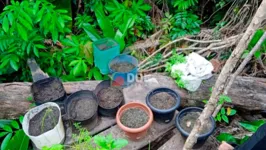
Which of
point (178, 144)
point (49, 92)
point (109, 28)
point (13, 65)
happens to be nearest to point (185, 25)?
point (109, 28)

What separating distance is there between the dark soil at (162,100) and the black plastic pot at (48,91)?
64 cm

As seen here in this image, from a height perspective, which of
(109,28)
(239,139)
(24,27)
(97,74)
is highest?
(24,27)

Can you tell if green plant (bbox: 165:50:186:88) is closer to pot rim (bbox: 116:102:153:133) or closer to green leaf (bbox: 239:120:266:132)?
pot rim (bbox: 116:102:153:133)

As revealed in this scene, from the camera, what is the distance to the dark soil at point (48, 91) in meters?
1.82

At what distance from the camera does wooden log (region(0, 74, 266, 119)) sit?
1904 mm

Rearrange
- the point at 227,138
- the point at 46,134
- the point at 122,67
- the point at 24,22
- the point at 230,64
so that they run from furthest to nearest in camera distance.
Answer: the point at 122,67, the point at 24,22, the point at 227,138, the point at 46,134, the point at 230,64

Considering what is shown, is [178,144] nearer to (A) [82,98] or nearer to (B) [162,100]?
(B) [162,100]

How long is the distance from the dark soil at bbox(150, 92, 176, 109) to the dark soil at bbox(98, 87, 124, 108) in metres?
0.23

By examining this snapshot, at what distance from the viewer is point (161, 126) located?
1781 mm

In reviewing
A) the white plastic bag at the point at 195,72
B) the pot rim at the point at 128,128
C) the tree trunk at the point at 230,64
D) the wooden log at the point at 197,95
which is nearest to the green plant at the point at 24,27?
the wooden log at the point at 197,95

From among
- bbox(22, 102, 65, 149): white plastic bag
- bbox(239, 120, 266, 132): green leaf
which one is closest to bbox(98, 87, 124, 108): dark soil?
bbox(22, 102, 65, 149): white plastic bag

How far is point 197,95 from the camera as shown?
195 cm

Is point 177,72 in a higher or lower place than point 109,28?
lower

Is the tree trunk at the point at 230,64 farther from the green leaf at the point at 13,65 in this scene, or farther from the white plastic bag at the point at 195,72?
the green leaf at the point at 13,65
